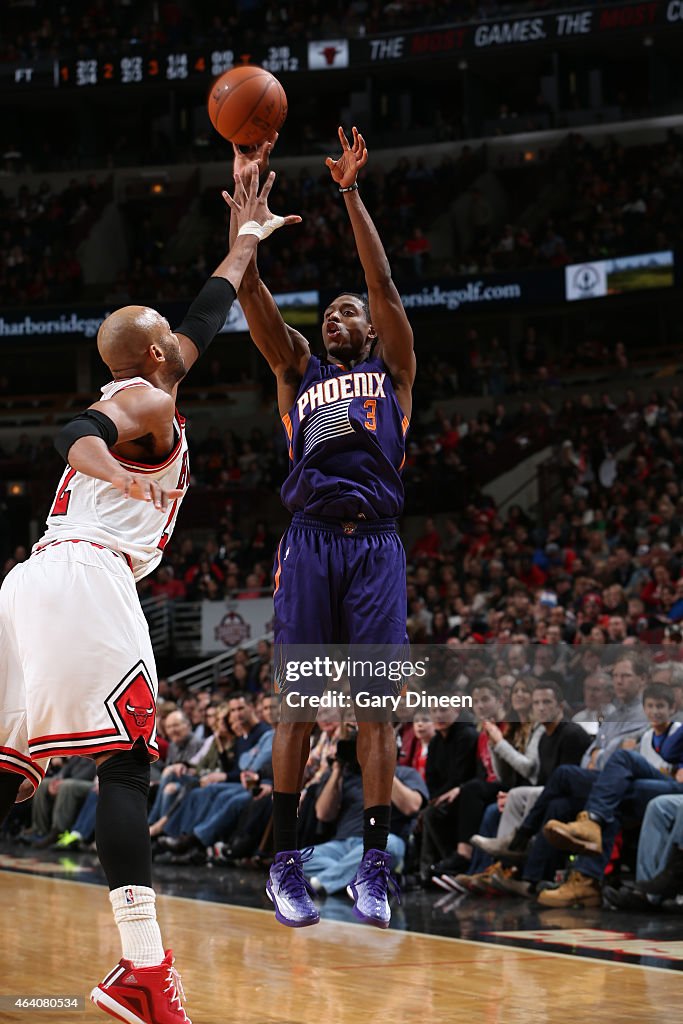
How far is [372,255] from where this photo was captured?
5.32 m

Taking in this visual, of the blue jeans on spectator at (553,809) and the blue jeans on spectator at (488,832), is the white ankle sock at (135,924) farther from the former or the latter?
the blue jeans on spectator at (488,832)

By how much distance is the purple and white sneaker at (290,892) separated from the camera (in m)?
5.02

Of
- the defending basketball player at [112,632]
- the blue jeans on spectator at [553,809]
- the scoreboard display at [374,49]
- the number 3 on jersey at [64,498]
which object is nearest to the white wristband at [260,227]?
the defending basketball player at [112,632]

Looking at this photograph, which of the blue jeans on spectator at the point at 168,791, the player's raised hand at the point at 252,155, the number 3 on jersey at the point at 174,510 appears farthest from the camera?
the blue jeans on spectator at the point at 168,791

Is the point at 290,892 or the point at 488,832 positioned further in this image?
the point at 488,832

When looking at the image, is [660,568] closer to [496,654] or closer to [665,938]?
[496,654]

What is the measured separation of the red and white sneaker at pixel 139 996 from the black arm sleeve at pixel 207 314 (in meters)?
2.17

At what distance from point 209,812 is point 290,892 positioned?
628 centimetres

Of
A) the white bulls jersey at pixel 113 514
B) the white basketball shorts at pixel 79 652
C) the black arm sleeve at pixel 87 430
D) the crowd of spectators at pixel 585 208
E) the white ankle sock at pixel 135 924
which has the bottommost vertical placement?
the white ankle sock at pixel 135 924

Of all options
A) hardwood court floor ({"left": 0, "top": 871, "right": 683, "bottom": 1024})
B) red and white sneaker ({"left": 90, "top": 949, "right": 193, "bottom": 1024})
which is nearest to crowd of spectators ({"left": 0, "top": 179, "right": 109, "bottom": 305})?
hardwood court floor ({"left": 0, "top": 871, "right": 683, "bottom": 1024})

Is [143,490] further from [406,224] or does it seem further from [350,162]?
[406,224]

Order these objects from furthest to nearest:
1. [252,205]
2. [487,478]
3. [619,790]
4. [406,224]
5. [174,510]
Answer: [406,224]
[487,478]
[619,790]
[252,205]
[174,510]

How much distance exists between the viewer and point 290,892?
511 centimetres

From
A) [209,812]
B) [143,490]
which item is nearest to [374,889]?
[143,490]
